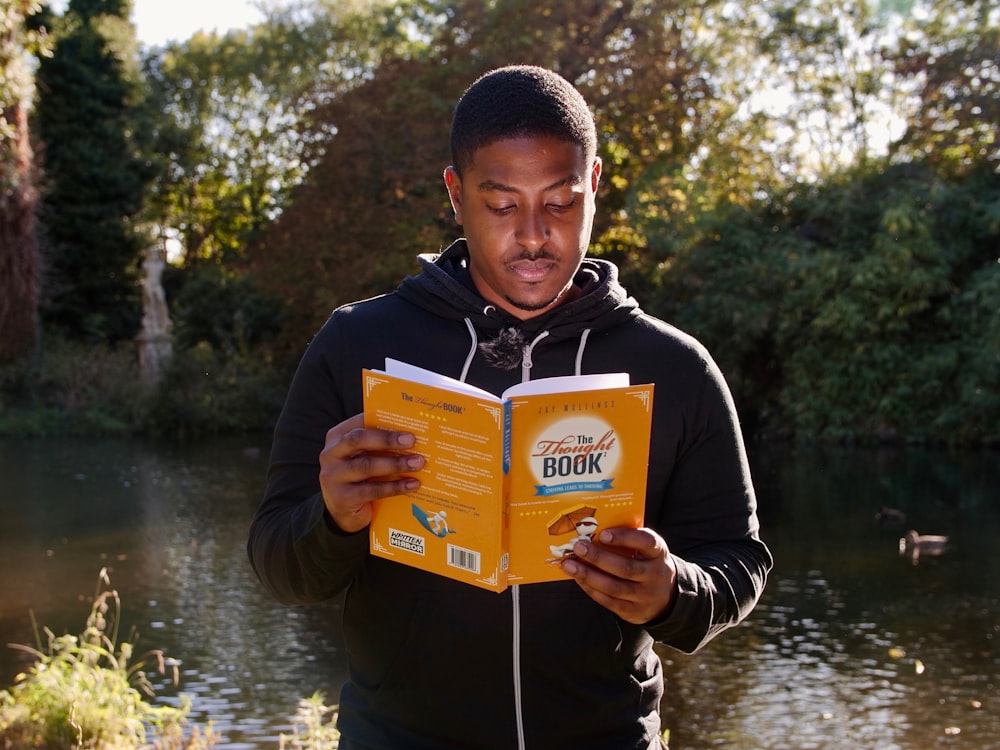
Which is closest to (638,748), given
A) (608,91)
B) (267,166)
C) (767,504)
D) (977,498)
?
(767,504)

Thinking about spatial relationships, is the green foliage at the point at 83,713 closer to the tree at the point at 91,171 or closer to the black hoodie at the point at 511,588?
the black hoodie at the point at 511,588

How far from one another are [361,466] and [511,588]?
1.11 ft

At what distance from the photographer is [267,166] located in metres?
34.0

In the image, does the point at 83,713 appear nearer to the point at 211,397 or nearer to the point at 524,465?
the point at 524,465

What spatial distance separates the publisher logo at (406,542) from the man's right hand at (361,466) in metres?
0.07

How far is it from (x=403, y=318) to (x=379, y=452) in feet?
1.18

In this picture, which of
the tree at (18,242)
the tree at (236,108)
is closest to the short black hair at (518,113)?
the tree at (18,242)

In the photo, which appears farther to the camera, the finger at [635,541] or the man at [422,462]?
the man at [422,462]

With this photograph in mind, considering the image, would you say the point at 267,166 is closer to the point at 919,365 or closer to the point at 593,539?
the point at 919,365

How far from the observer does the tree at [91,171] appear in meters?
26.3

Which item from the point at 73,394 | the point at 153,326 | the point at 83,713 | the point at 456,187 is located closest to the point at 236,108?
the point at 153,326

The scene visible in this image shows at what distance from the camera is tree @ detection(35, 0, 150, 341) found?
26.3m

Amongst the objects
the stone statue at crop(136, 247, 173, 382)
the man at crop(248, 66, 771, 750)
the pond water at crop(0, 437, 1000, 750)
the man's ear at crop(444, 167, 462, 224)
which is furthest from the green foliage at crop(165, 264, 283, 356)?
the man at crop(248, 66, 771, 750)

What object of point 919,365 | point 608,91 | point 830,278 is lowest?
point 919,365
